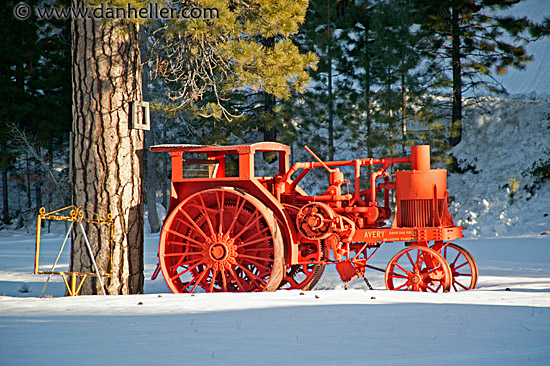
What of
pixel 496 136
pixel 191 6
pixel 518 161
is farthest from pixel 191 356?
pixel 496 136

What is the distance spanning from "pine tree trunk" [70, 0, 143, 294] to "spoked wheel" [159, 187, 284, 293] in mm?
555

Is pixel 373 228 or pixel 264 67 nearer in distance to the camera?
pixel 373 228

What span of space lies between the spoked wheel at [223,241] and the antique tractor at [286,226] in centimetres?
1

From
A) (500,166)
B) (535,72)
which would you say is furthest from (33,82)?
(535,72)

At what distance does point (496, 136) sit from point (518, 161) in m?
2.34

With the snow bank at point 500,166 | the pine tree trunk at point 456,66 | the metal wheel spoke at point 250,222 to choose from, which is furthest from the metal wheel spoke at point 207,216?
the pine tree trunk at point 456,66

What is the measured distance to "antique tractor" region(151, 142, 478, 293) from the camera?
6.77 m

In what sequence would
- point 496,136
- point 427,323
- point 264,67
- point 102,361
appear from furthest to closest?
point 496,136
point 264,67
point 427,323
point 102,361

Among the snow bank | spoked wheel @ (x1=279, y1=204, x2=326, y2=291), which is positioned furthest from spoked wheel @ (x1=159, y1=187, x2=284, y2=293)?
the snow bank

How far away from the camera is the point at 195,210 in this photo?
23.5 feet

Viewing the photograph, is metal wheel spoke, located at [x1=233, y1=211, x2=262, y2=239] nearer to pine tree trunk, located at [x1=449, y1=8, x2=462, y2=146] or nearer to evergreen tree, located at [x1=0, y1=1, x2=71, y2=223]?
pine tree trunk, located at [x1=449, y1=8, x2=462, y2=146]

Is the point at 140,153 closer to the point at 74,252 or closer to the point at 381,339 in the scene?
the point at 74,252

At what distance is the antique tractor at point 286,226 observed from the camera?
6.77 metres

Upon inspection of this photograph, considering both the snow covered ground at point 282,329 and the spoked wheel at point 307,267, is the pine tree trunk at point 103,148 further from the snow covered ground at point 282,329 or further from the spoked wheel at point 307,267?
the spoked wheel at point 307,267
